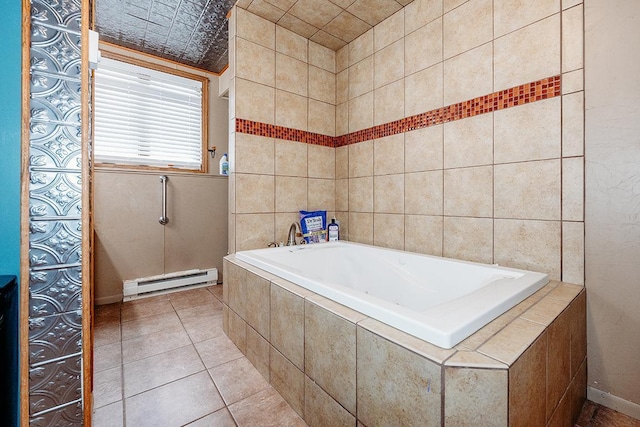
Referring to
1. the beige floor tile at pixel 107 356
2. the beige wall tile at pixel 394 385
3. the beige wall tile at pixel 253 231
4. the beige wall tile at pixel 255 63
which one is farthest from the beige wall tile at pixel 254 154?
the beige wall tile at pixel 394 385

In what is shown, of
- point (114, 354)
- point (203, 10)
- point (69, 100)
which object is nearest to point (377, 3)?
point (203, 10)

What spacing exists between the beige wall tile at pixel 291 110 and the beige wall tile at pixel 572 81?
1.67 m

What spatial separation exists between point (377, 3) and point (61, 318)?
2.39 metres

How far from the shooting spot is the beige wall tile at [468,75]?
5.11ft

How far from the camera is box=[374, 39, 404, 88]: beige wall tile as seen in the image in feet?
6.59

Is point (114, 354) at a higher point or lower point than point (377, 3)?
lower

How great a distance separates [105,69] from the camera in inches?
103

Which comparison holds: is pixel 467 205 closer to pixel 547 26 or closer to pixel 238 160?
pixel 547 26

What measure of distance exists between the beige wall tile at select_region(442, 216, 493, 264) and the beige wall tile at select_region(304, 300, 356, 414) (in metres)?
1.08

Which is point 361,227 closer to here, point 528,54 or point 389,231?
point 389,231

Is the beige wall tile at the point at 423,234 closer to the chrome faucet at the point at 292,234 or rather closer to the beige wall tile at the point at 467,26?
the chrome faucet at the point at 292,234

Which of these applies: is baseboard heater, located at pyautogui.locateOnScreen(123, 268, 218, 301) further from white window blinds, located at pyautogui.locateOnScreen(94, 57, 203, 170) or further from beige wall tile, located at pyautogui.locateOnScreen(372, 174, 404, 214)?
beige wall tile, located at pyautogui.locateOnScreen(372, 174, 404, 214)

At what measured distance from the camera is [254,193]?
2.11m

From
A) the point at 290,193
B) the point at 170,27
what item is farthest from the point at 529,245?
the point at 170,27
